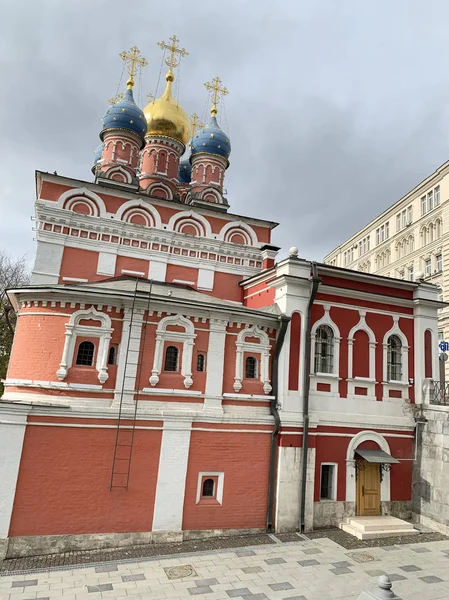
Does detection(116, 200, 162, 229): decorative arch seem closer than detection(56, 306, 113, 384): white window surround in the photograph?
No

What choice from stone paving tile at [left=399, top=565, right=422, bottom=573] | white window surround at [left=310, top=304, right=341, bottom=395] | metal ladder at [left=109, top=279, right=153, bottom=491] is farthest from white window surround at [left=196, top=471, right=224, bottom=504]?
stone paving tile at [left=399, top=565, right=422, bottom=573]

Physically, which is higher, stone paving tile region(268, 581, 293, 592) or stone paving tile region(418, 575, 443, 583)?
stone paving tile region(418, 575, 443, 583)

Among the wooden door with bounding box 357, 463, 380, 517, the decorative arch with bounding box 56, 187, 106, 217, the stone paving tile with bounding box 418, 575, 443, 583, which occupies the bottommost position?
the stone paving tile with bounding box 418, 575, 443, 583

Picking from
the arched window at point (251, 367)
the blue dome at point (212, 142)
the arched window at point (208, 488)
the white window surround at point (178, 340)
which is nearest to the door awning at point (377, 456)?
the arched window at point (251, 367)

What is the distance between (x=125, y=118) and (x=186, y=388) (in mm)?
11989

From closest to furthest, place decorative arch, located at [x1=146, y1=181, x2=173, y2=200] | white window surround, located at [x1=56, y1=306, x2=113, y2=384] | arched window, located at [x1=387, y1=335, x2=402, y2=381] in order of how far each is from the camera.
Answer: white window surround, located at [x1=56, y1=306, x2=113, y2=384], arched window, located at [x1=387, y1=335, x2=402, y2=381], decorative arch, located at [x1=146, y1=181, x2=173, y2=200]

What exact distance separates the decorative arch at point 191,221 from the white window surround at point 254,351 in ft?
18.1

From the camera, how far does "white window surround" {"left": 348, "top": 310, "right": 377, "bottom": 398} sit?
1186 cm

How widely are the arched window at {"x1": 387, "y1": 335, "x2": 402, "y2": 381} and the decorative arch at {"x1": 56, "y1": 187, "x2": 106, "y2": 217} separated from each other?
9895mm

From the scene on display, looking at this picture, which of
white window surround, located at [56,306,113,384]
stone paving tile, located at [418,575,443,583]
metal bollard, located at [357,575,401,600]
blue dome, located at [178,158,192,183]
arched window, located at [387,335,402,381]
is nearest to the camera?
metal bollard, located at [357,575,401,600]

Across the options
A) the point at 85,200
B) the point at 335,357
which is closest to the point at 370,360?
the point at 335,357

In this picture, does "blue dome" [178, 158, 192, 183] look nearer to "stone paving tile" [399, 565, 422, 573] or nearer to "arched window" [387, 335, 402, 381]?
"arched window" [387, 335, 402, 381]

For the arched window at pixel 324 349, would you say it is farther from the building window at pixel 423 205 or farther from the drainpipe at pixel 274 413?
the building window at pixel 423 205

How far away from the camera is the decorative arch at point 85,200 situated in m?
13.8
